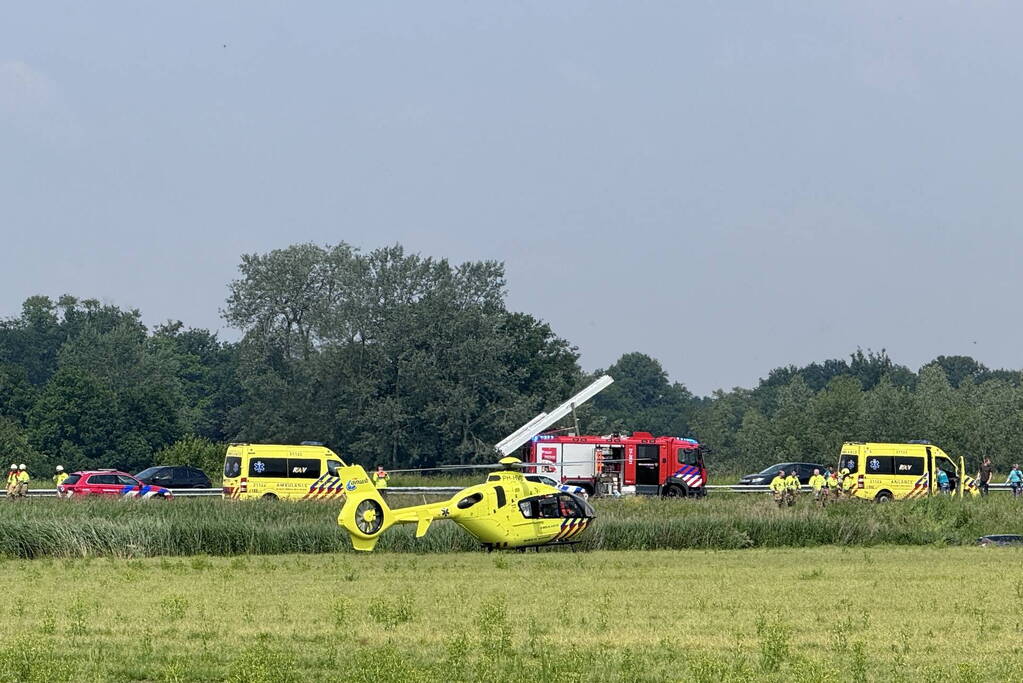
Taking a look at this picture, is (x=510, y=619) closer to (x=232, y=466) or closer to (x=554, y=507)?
(x=554, y=507)

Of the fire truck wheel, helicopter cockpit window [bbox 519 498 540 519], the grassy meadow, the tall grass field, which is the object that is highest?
the fire truck wheel

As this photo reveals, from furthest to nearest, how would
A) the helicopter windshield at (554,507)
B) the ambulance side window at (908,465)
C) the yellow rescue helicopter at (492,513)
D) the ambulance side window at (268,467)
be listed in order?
the ambulance side window at (908,465)
the ambulance side window at (268,467)
the helicopter windshield at (554,507)
the yellow rescue helicopter at (492,513)

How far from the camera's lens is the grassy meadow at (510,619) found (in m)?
16.3

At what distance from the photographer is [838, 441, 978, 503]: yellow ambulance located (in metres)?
51.8

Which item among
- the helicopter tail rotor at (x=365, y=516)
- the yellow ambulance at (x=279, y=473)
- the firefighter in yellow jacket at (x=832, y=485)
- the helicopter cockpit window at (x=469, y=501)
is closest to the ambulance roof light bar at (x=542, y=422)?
the yellow ambulance at (x=279, y=473)

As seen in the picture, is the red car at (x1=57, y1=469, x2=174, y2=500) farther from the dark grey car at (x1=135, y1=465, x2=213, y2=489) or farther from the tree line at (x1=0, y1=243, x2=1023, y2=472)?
the tree line at (x1=0, y1=243, x2=1023, y2=472)

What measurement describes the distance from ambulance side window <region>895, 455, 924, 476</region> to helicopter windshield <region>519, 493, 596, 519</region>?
74.6 ft

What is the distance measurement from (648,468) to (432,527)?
19.5 metres

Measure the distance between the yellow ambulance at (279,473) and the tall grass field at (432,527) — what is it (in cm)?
949

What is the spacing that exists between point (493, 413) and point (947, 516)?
168 feet

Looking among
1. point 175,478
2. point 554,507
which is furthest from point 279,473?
point 554,507

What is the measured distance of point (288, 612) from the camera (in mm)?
21625

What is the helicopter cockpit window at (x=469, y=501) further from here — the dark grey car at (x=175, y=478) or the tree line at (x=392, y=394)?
the tree line at (x=392, y=394)

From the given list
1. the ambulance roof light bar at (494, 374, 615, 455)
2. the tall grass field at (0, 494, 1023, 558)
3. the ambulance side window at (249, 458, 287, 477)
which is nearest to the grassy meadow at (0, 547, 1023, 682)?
the tall grass field at (0, 494, 1023, 558)
